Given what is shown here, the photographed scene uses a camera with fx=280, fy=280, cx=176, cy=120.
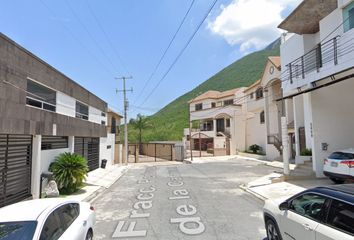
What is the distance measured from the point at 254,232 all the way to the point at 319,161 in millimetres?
9425

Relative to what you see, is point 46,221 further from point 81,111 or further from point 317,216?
point 81,111

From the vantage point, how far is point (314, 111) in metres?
14.9

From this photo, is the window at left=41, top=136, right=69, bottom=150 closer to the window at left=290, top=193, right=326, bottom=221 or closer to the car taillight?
the window at left=290, top=193, right=326, bottom=221

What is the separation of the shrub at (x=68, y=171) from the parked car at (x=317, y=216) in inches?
396

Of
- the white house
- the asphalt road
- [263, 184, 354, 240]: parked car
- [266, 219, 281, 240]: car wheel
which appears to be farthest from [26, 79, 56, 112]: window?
the white house

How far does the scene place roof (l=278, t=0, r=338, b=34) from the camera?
1395cm

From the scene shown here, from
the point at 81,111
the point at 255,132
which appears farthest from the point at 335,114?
the point at 255,132

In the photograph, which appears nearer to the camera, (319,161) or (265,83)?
(319,161)

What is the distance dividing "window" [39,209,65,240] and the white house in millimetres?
11817

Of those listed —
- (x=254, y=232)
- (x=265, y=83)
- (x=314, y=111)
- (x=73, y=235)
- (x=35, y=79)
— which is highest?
(x=265, y=83)

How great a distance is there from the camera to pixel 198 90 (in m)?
110

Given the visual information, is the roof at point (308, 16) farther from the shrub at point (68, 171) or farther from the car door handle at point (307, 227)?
the shrub at point (68, 171)

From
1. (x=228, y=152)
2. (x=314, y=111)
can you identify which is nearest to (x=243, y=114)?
(x=228, y=152)

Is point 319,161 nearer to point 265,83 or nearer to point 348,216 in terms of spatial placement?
point 348,216
